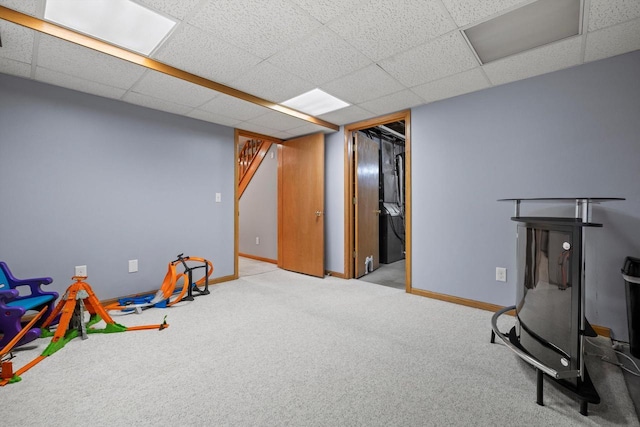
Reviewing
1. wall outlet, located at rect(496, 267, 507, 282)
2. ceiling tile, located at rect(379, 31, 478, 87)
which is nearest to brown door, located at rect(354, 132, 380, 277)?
ceiling tile, located at rect(379, 31, 478, 87)

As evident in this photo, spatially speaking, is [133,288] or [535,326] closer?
[535,326]

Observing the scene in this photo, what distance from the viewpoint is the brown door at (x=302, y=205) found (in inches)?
165

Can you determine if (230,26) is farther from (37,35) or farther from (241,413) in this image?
(241,413)

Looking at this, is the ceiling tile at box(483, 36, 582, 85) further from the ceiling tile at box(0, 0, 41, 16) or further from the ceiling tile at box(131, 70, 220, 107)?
the ceiling tile at box(0, 0, 41, 16)

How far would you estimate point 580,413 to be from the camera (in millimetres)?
1351

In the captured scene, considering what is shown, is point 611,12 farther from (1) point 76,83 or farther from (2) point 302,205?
(1) point 76,83

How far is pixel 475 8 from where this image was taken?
168 centimetres

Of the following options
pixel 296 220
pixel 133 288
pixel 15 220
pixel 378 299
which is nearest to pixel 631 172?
pixel 378 299

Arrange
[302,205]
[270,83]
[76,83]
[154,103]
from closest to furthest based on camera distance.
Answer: [76,83] < [270,83] < [154,103] < [302,205]

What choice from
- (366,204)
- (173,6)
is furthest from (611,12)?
(366,204)

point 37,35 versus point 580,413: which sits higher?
point 37,35

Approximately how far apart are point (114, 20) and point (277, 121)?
6.69 feet

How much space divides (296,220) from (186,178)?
1734mm

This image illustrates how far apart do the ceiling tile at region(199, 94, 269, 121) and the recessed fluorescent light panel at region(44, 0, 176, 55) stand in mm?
915
